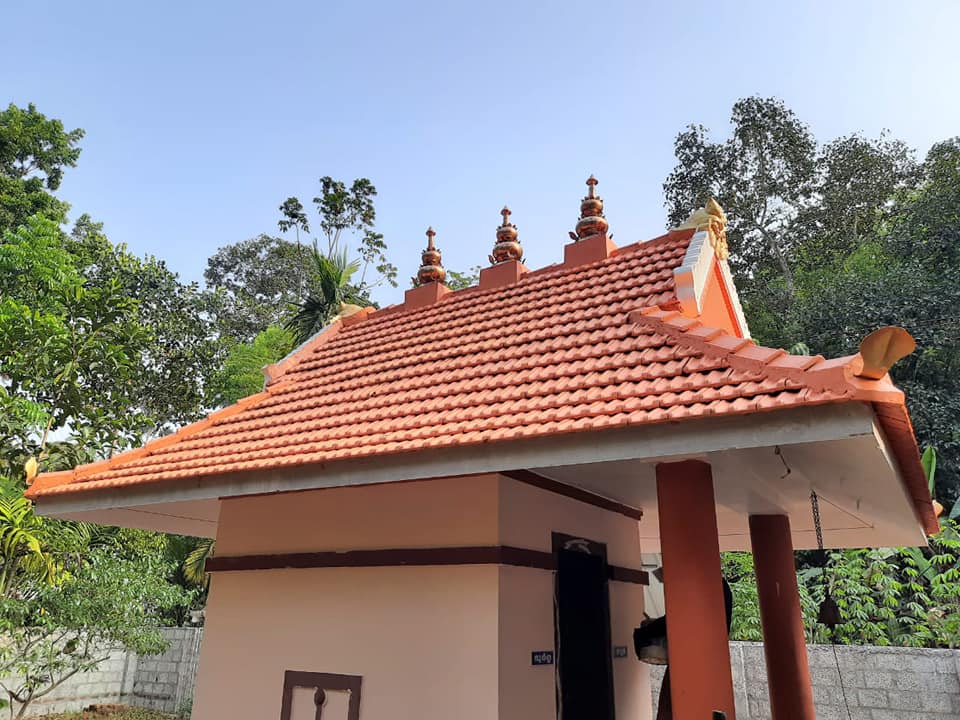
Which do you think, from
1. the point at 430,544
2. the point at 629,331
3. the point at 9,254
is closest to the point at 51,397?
the point at 9,254

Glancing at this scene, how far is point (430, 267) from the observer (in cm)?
675

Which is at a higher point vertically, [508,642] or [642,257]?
[642,257]

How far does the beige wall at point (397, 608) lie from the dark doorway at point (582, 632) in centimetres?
16

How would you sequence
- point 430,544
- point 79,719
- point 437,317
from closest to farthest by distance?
point 430,544 → point 437,317 → point 79,719

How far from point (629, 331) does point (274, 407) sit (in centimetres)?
285

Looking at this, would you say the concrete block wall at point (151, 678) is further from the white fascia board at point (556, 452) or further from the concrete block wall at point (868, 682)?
the white fascia board at point (556, 452)

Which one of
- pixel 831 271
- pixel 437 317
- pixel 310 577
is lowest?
pixel 310 577

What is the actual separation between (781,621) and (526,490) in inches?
120

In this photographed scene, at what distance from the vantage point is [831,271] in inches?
769

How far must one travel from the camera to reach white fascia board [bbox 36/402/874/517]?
2463 mm

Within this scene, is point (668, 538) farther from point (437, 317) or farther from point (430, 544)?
point (437, 317)

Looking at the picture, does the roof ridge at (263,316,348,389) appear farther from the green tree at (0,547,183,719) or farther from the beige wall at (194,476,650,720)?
the green tree at (0,547,183,719)

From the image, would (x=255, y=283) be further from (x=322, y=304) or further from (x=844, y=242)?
(x=844, y=242)

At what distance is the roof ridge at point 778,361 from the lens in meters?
2.32
